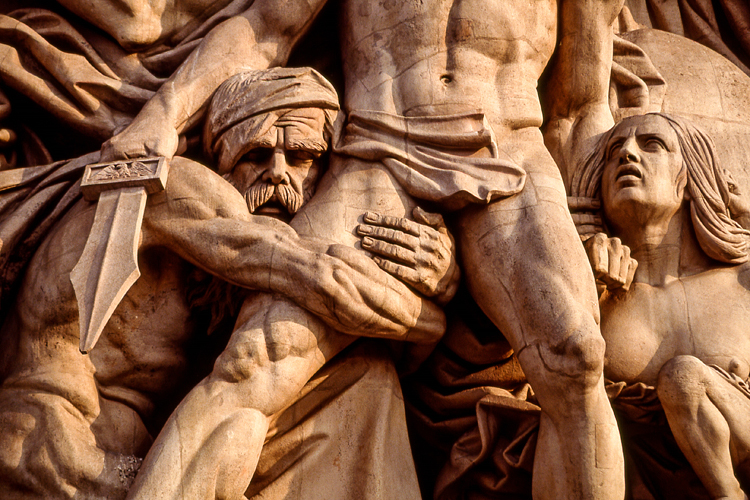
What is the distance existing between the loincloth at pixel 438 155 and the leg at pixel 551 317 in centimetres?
10

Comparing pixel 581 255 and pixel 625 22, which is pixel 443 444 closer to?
pixel 581 255

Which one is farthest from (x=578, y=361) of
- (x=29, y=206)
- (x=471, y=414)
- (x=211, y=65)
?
(x=29, y=206)

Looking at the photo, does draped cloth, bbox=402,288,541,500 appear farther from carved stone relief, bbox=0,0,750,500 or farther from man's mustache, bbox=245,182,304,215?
man's mustache, bbox=245,182,304,215

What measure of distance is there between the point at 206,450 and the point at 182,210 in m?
1.15

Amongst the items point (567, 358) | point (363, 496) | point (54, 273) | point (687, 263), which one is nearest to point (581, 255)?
point (567, 358)

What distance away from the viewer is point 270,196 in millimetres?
5188

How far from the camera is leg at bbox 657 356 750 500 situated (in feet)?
15.5

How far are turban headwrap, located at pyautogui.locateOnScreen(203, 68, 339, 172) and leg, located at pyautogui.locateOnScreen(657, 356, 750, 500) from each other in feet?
6.88

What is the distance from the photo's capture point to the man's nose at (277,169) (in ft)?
17.0

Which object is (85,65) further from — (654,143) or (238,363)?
(654,143)

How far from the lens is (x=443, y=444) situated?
5.27 m

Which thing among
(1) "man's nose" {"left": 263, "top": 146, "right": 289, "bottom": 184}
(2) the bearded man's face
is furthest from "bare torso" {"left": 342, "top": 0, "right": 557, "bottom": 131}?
(1) "man's nose" {"left": 263, "top": 146, "right": 289, "bottom": 184}

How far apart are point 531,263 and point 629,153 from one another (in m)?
1.07

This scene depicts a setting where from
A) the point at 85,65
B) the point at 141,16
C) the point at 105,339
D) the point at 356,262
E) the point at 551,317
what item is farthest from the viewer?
the point at 141,16
